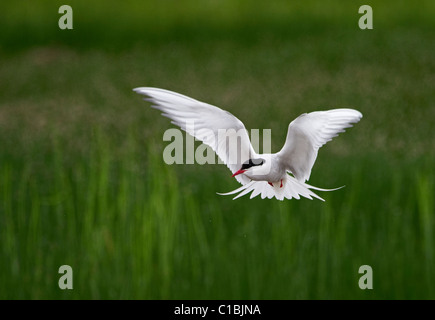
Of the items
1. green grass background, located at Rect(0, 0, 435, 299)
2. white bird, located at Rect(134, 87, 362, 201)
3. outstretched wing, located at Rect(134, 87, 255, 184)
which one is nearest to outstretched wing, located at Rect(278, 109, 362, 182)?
white bird, located at Rect(134, 87, 362, 201)

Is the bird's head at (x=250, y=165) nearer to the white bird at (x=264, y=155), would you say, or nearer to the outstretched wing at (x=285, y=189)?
the white bird at (x=264, y=155)

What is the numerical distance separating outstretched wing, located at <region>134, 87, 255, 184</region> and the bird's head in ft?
0.23

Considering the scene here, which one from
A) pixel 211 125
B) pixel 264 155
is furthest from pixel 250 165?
pixel 211 125

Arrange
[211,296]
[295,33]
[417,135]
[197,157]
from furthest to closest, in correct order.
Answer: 1. [295,33]
2. [417,135]
3. [211,296]
4. [197,157]

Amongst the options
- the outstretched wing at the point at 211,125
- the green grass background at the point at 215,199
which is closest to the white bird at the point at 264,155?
the outstretched wing at the point at 211,125

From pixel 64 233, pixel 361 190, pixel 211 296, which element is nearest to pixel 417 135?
pixel 361 190

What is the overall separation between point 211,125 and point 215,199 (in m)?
2.64

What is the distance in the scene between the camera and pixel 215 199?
5.02 metres

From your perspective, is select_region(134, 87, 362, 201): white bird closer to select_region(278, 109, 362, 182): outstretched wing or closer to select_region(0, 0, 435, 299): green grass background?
select_region(278, 109, 362, 182): outstretched wing

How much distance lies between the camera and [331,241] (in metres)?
4.73

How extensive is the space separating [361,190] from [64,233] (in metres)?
1.95

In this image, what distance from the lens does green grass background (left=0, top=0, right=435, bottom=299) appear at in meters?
4.56

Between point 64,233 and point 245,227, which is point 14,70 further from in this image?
point 245,227

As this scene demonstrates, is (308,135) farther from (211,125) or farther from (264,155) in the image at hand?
(211,125)
